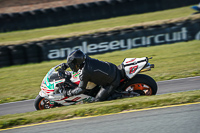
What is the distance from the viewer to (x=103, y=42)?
14336 mm

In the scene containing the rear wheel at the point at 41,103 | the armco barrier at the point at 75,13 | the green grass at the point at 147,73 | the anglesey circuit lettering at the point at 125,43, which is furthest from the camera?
the armco barrier at the point at 75,13

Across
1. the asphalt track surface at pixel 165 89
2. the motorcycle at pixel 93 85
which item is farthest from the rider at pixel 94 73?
the asphalt track surface at pixel 165 89

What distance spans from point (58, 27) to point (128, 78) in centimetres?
1759

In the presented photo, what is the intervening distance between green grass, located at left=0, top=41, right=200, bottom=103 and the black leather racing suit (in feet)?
10.9

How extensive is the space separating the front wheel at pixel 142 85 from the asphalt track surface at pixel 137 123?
1187mm

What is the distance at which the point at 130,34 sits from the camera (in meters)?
14.3

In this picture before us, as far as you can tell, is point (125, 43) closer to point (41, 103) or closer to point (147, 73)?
point (147, 73)

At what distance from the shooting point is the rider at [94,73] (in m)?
6.01

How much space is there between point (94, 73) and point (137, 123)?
Result: 185 cm

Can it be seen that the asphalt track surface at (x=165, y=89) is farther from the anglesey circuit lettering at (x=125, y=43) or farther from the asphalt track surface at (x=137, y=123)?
the anglesey circuit lettering at (x=125, y=43)

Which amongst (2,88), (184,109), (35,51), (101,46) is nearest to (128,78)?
(184,109)

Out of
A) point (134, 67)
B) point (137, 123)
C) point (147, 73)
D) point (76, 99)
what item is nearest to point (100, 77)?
point (134, 67)

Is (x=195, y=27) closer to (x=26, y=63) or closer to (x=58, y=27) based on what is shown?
(x=26, y=63)

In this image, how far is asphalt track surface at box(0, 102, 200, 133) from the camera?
434 cm
